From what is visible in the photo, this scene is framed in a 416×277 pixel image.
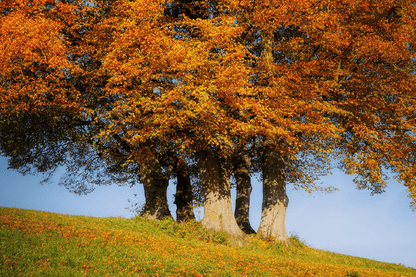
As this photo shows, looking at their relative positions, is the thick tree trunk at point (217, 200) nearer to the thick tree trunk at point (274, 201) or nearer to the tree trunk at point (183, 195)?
the thick tree trunk at point (274, 201)

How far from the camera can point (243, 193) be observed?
22812mm

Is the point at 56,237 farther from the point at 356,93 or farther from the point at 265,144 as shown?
the point at 356,93

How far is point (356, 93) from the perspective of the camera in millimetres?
19531

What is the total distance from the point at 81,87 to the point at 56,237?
1128 cm

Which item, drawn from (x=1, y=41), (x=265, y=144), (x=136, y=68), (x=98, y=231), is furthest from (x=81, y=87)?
(x=265, y=144)

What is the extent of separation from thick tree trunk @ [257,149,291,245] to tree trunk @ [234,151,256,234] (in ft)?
9.19

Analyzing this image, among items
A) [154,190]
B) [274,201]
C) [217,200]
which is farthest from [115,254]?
[274,201]

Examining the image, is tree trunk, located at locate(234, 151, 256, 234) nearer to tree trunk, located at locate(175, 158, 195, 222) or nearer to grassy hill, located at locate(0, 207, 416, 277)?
tree trunk, located at locate(175, 158, 195, 222)

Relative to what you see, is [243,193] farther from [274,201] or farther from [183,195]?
[183,195]

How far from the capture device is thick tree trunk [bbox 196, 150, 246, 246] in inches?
704

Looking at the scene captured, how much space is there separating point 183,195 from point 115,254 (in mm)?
12888

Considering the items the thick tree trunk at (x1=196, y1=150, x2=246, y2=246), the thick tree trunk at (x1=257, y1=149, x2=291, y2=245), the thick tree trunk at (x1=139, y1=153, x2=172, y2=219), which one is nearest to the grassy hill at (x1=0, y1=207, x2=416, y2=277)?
the thick tree trunk at (x1=196, y1=150, x2=246, y2=246)

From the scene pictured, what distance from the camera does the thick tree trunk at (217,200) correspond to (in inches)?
704

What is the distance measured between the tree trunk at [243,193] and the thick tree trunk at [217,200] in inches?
150
